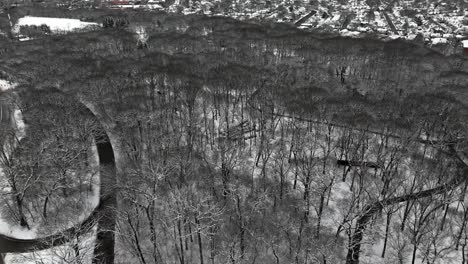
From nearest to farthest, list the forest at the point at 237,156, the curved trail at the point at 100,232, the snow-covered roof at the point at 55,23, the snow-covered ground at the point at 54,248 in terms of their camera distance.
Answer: the snow-covered ground at the point at 54,248
the curved trail at the point at 100,232
the forest at the point at 237,156
the snow-covered roof at the point at 55,23

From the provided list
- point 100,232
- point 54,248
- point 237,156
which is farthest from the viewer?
point 237,156

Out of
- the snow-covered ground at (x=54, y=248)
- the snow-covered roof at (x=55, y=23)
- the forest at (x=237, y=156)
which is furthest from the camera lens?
the snow-covered roof at (x=55, y=23)

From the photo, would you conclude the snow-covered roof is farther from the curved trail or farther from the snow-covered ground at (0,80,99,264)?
the curved trail

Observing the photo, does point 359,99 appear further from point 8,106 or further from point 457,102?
point 8,106

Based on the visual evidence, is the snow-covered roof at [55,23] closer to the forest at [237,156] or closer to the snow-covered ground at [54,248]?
the forest at [237,156]

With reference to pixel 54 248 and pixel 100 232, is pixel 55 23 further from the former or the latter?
pixel 54 248

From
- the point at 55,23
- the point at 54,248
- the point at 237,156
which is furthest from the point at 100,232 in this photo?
the point at 55,23

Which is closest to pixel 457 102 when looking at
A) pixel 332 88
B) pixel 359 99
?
pixel 359 99

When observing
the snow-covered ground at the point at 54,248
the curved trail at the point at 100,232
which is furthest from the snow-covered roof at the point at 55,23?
the curved trail at the point at 100,232
